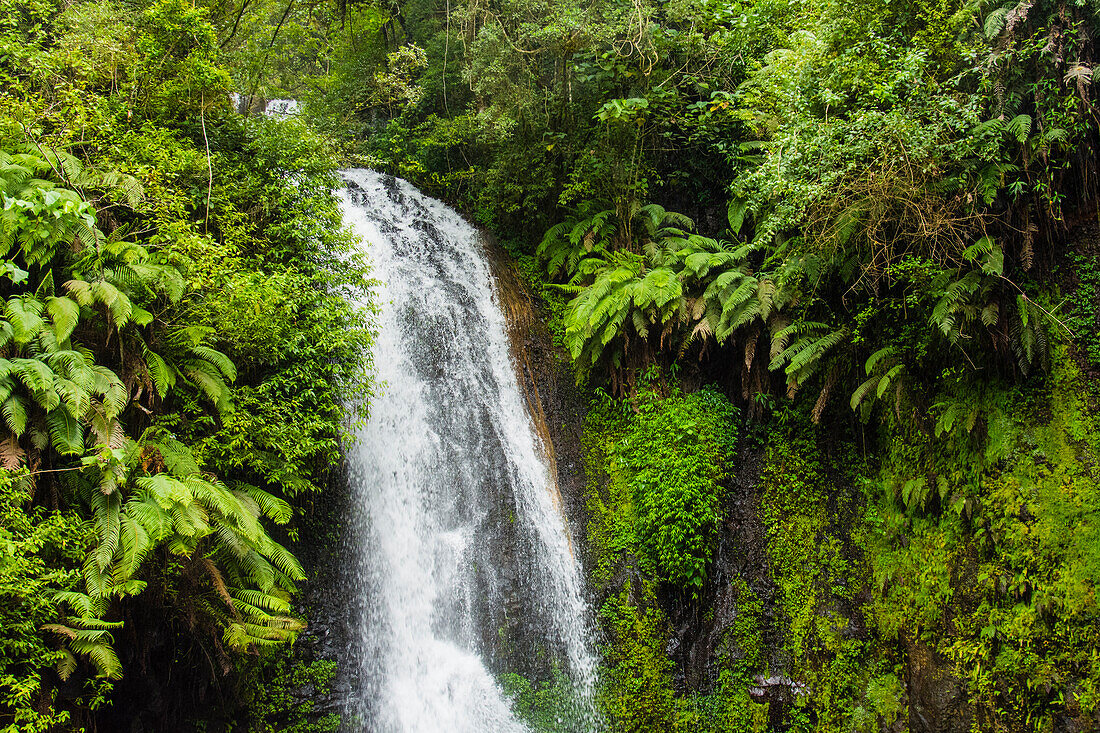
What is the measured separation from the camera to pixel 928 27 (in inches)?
262

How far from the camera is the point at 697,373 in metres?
9.78

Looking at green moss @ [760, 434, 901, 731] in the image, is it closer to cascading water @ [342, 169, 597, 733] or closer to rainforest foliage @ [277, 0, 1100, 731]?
rainforest foliage @ [277, 0, 1100, 731]

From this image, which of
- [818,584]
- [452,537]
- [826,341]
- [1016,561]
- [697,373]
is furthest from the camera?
[697,373]

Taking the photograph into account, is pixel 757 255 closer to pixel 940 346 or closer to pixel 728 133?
pixel 728 133

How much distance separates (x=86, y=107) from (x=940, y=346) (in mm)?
10037

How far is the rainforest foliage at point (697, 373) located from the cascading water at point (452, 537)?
547 millimetres

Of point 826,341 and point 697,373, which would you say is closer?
point 826,341

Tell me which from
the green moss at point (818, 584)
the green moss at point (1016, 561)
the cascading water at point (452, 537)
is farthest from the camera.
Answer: the cascading water at point (452, 537)

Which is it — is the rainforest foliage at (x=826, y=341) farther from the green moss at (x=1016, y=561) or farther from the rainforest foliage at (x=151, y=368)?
the rainforest foliage at (x=151, y=368)

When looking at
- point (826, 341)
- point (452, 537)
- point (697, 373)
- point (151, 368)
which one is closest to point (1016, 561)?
point (826, 341)

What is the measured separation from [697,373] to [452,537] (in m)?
4.54

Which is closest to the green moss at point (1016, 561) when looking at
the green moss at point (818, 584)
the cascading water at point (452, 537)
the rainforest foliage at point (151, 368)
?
the green moss at point (818, 584)

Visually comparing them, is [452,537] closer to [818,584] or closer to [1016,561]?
[818,584]

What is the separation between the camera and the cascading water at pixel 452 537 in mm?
7566
